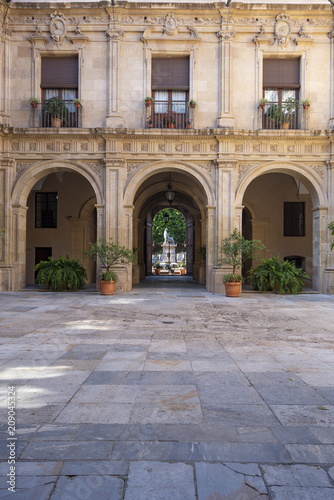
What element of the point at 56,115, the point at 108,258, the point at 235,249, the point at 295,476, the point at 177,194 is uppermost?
the point at 56,115

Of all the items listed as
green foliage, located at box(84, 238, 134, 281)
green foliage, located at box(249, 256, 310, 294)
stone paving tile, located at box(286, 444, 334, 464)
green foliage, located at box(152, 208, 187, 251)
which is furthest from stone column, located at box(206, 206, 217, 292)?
green foliage, located at box(152, 208, 187, 251)

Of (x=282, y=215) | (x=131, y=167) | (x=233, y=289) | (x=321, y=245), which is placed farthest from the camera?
(x=282, y=215)

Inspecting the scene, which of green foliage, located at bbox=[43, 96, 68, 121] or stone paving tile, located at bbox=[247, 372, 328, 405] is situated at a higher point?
green foliage, located at bbox=[43, 96, 68, 121]

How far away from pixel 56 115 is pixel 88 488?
14.4 m

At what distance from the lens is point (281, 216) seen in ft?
59.6

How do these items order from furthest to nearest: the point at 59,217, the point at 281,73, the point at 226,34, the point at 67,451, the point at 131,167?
the point at 59,217, the point at 281,73, the point at 131,167, the point at 226,34, the point at 67,451

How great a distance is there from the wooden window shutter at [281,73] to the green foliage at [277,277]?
7.12 m

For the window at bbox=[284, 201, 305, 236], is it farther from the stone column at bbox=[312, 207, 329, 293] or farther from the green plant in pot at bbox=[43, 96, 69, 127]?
the green plant in pot at bbox=[43, 96, 69, 127]

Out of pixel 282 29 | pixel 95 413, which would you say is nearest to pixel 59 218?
pixel 282 29

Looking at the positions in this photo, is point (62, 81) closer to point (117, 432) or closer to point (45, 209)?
point (45, 209)

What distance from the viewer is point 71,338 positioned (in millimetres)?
5965

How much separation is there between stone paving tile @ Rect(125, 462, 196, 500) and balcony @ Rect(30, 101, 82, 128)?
44.8ft

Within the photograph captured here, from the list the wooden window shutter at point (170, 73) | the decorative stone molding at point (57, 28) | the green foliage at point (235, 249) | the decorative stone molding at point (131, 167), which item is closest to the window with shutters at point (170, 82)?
the wooden window shutter at point (170, 73)

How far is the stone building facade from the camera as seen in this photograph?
13.9m
